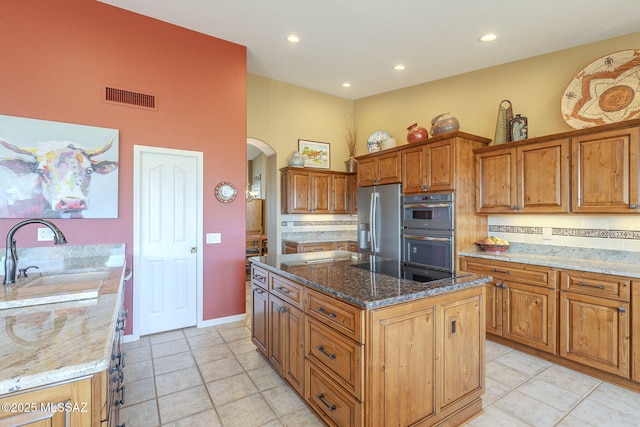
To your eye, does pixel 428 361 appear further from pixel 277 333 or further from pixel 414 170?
pixel 414 170

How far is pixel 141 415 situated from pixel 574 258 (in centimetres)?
407

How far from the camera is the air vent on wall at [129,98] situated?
3100mm

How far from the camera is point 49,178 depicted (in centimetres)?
282

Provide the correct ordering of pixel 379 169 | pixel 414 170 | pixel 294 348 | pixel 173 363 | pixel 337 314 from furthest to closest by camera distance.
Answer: pixel 379 169 → pixel 414 170 → pixel 173 363 → pixel 294 348 → pixel 337 314

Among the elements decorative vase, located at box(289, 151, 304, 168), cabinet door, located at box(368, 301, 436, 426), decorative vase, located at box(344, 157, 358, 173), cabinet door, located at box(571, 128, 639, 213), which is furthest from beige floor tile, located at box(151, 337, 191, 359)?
cabinet door, located at box(571, 128, 639, 213)

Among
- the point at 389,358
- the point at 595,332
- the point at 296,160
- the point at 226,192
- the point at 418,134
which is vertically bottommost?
the point at 595,332

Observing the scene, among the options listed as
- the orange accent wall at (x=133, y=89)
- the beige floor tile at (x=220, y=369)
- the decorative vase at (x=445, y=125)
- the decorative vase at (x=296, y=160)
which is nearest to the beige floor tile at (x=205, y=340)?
the orange accent wall at (x=133, y=89)

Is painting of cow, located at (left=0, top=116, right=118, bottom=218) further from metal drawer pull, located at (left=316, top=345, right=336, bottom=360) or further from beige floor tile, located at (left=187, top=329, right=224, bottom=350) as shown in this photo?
metal drawer pull, located at (left=316, top=345, right=336, bottom=360)

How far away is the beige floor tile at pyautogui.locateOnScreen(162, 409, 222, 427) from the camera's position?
1.95 m

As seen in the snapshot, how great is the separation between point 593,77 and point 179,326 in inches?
203

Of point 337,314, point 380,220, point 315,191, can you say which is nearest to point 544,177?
point 380,220

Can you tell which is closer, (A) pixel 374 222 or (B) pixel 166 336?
(B) pixel 166 336

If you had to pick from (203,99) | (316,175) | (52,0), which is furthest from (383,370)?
(52,0)

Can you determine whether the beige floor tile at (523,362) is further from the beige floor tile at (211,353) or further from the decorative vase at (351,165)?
the decorative vase at (351,165)
